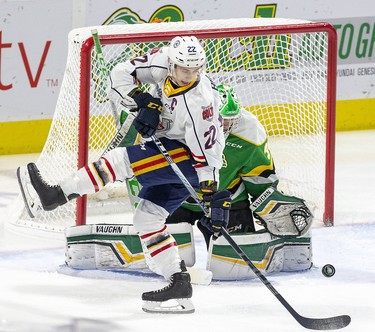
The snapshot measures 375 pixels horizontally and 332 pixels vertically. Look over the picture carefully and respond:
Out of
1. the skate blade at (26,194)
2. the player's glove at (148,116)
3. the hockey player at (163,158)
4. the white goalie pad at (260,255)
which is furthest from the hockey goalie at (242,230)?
the player's glove at (148,116)

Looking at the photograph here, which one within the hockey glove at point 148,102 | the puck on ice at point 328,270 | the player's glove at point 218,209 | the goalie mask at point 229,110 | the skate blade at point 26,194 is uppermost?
the hockey glove at point 148,102

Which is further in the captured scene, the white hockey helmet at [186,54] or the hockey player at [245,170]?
the hockey player at [245,170]

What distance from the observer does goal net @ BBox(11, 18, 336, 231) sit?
594cm

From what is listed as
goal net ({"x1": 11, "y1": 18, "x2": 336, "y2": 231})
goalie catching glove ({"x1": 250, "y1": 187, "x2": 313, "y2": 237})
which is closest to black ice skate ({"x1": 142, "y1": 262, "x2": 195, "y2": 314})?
goalie catching glove ({"x1": 250, "y1": 187, "x2": 313, "y2": 237})

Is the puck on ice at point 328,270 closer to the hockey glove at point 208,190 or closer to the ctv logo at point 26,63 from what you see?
the hockey glove at point 208,190

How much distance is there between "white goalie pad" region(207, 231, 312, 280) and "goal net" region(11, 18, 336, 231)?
853 mm

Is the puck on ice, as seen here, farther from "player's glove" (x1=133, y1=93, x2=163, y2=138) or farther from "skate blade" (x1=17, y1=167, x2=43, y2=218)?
"skate blade" (x1=17, y1=167, x2=43, y2=218)

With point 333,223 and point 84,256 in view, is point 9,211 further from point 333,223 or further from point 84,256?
point 333,223

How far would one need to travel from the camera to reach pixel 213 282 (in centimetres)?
529

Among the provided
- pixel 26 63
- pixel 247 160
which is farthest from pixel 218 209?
pixel 26 63

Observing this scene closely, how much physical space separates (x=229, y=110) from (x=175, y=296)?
917 mm

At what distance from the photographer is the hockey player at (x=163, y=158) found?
4.78 meters

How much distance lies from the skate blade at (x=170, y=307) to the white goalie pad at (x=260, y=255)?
0.39 metres

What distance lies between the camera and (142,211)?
16.2 ft
